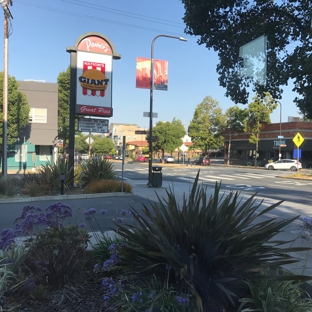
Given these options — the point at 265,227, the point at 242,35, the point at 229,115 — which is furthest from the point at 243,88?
the point at 229,115

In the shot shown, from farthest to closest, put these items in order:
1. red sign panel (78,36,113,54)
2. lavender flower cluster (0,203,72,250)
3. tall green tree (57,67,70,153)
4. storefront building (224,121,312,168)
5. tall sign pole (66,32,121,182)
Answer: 1. storefront building (224,121,312,168)
2. tall green tree (57,67,70,153)
3. red sign panel (78,36,113,54)
4. tall sign pole (66,32,121,182)
5. lavender flower cluster (0,203,72,250)

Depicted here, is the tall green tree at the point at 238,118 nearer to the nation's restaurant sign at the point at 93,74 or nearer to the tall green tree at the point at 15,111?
the tall green tree at the point at 15,111

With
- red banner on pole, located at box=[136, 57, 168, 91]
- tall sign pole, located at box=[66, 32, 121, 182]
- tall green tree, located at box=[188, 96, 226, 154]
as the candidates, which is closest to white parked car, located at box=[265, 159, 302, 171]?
tall green tree, located at box=[188, 96, 226, 154]

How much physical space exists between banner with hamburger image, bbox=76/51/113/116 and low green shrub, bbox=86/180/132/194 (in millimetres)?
3372

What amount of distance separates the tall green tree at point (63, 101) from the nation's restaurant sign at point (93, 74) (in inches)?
879

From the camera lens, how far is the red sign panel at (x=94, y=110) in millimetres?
15210

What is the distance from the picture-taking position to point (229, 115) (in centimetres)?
5650

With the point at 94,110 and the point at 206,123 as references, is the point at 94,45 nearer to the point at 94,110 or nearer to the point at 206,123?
the point at 94,110

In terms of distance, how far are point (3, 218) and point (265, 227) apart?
7.59 m

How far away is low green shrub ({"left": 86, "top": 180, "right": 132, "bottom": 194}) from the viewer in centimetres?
1365

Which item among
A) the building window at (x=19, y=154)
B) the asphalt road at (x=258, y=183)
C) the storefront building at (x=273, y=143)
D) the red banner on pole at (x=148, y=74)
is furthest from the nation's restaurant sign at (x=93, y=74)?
the storefront building at (x=273, y=143)

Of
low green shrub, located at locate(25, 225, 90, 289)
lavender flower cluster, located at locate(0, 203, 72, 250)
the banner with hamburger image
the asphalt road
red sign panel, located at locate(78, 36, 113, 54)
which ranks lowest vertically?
the asphalt road

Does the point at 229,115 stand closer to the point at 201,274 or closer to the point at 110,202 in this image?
the point at 110,202

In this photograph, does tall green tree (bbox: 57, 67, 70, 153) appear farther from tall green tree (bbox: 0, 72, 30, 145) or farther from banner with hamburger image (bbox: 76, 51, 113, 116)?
banner with hamburger image (bbox: 76, 51, 113, 116)
